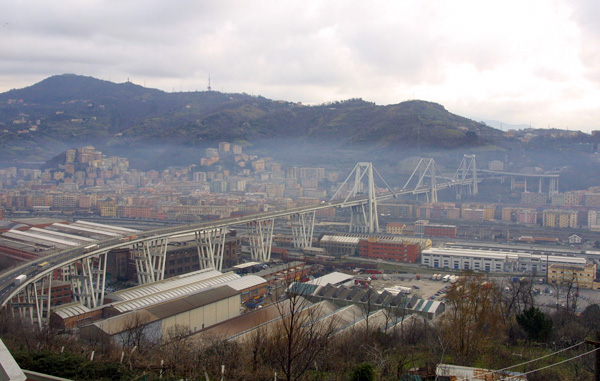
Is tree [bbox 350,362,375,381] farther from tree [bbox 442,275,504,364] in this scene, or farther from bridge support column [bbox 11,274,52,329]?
bridge support column [bbox 11,274,52,329]

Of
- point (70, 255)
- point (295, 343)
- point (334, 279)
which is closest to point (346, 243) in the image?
point (334, 279)

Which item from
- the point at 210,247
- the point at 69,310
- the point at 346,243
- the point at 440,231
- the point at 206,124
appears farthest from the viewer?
the point at 206,124

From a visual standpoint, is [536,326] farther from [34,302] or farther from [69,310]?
[34,302]

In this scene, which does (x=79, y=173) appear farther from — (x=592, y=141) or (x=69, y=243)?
(x=592, y=141)

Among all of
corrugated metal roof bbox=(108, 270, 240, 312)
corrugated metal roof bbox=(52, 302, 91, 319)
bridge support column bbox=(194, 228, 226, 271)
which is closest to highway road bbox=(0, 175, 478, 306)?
bridge support column bbox=(194, 228, 226, 271)

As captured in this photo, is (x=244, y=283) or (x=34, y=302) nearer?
(x=34, y=302)

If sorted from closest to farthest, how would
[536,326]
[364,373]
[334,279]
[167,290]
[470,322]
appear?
1. [364,373]
2. [470,322]
3. [536,326]
4. [167,290]
5. [334,279]

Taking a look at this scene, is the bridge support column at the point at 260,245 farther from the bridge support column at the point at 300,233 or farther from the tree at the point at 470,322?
the tree at the point at 470,322

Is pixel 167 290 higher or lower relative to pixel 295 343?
lower
